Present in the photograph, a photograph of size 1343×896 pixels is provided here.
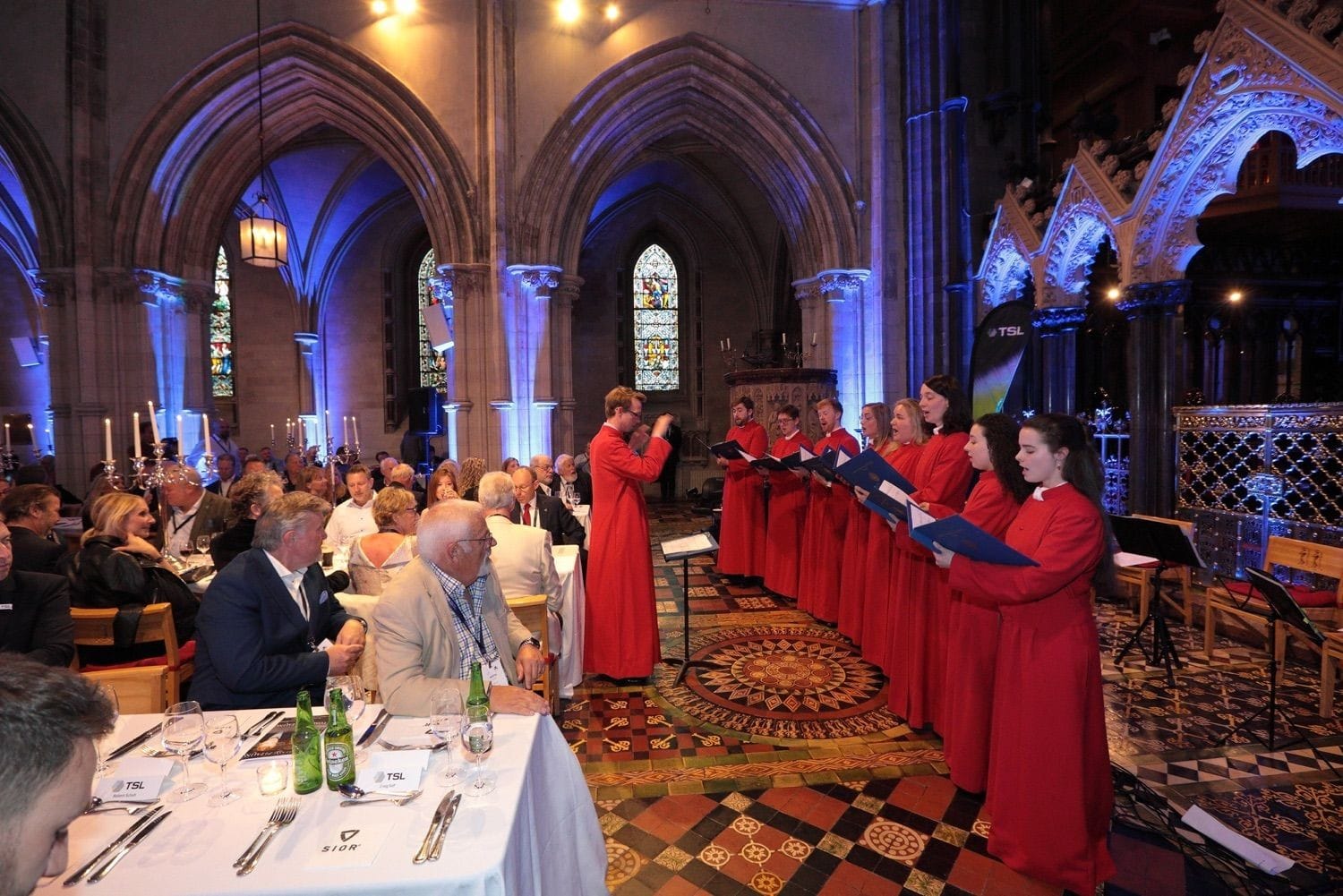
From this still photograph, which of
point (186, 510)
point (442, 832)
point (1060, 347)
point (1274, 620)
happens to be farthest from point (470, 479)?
point (1060, 347)

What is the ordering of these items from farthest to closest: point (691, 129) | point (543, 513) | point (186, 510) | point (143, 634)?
point (691, 129) → point (186, 510) → point (543, 513) → point (143, 634)

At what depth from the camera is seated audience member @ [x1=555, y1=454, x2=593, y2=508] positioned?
710 centimetres

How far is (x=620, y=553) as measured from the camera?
4.76 m

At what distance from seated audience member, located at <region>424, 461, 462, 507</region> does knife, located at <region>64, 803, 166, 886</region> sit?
4087 millimetres

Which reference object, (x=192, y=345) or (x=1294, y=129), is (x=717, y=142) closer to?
(x=1294, y=129)

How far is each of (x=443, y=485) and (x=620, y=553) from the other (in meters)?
1.99

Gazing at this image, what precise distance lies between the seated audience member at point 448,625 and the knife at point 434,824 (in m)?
0.48

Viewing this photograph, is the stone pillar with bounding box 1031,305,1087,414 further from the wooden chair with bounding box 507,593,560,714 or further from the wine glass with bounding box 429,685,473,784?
the wine glass with bounding box 429,685,473,784

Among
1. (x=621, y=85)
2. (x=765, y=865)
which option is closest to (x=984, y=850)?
(x=765, y=865)

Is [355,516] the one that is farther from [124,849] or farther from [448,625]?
[124,849]

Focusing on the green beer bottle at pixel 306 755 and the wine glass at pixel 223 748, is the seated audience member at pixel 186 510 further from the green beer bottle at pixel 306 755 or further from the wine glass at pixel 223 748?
the green beer bottle at pixel 306 755

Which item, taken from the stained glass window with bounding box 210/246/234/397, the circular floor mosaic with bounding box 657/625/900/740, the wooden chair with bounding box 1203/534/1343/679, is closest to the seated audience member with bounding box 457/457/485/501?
the circular floor mosaic with bounding box 657/625/900/740

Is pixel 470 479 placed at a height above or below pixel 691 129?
below

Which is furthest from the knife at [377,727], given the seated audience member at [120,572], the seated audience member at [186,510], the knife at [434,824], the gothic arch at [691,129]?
the gothic arch at [691,129]
